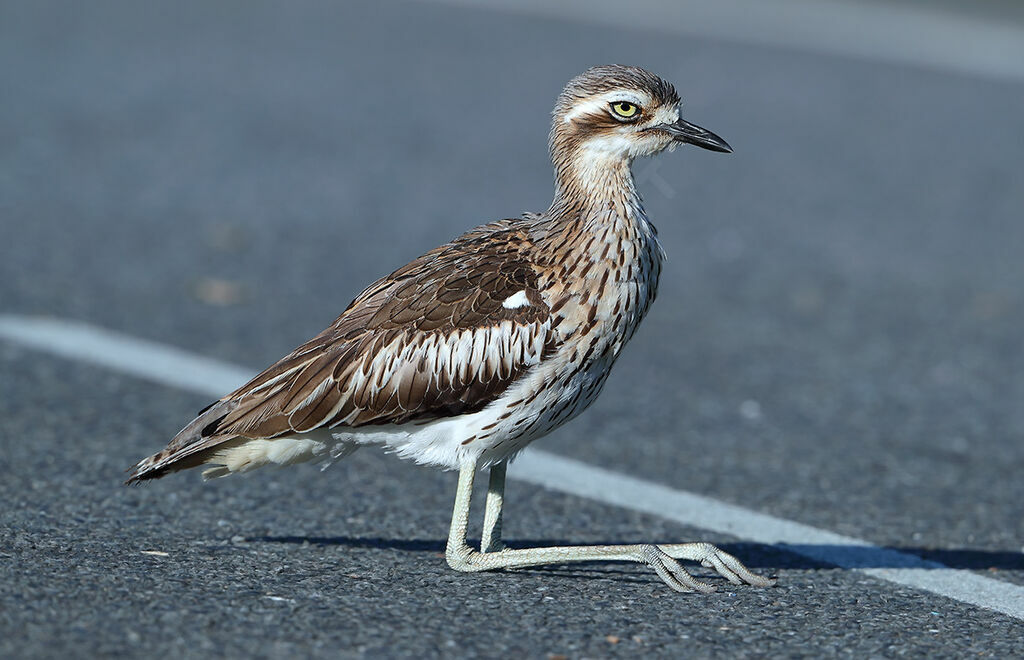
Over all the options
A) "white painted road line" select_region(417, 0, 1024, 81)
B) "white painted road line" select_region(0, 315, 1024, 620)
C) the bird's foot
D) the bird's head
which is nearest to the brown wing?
the bird's head

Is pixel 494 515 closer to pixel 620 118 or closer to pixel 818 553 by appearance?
pixel 818 553

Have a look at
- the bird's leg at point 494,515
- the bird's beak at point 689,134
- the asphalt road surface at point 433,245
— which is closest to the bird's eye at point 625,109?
the bird's beak at point 689,134

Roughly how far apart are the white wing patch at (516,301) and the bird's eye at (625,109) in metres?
0.80

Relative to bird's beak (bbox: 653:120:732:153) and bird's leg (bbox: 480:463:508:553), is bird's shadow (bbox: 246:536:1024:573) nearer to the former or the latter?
bird's leg (bbox: 480:463:508:553)

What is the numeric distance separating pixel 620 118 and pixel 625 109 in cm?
4

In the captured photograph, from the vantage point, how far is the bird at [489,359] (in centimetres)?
538

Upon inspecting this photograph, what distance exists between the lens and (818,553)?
6090mm

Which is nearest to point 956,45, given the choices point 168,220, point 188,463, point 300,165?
point 300,165

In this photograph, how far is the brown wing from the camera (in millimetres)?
5379

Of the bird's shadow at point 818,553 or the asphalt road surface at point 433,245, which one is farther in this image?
the bird's shadow at point 818,553

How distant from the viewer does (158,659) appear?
4.37m

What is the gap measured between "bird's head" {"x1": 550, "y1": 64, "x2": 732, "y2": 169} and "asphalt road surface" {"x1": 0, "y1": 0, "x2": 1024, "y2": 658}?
45 cm

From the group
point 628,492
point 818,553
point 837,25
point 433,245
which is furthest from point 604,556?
point 837,25

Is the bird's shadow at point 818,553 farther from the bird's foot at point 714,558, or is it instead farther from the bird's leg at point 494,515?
the bird's foot at point 714,558
